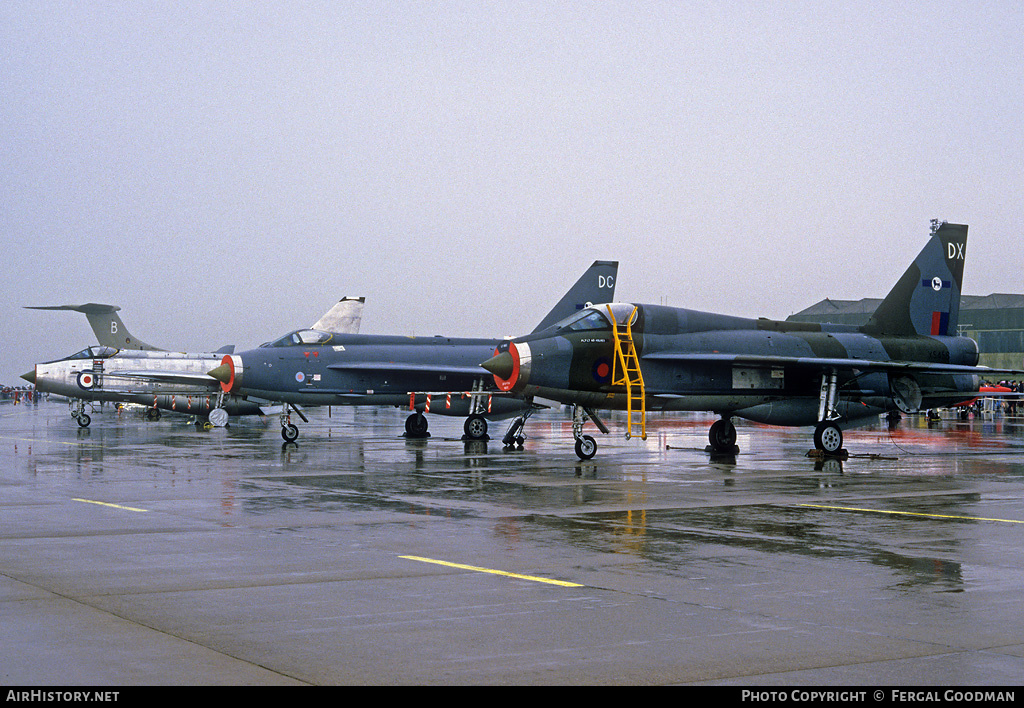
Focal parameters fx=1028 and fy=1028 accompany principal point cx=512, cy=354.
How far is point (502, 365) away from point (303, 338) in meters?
10.5

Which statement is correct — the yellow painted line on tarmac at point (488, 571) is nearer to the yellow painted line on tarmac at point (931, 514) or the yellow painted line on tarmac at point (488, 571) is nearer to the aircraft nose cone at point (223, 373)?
the yellow painted line on tarmac at point (931, 514)

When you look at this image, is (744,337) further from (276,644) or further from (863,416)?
(276,644)

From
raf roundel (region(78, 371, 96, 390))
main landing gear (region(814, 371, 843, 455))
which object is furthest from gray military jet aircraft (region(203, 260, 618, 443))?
raf roundel (region(78, 371, 96, 390))

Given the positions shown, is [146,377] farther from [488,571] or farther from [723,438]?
[488,571]

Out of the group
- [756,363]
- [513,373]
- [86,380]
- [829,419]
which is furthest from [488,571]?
[86,380]

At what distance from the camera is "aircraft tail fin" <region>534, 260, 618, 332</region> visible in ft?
99.1

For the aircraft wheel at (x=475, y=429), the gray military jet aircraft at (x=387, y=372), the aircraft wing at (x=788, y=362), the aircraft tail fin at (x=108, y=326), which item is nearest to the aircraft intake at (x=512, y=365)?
the aircraft wing at (x=788, y=362)

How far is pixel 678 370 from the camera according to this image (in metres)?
20.9

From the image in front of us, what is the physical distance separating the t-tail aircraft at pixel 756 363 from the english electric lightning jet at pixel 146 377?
54.4 feet

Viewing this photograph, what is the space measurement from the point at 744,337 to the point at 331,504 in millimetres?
11977

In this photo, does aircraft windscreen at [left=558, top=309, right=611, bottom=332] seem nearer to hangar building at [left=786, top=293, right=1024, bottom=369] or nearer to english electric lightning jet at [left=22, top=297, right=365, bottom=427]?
english electric lightning jet at [left=22, top=297, right=365, bottom=427]

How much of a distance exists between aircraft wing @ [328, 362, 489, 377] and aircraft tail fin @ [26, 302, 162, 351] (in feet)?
121

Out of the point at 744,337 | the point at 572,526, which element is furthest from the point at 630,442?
the point at 572,526
